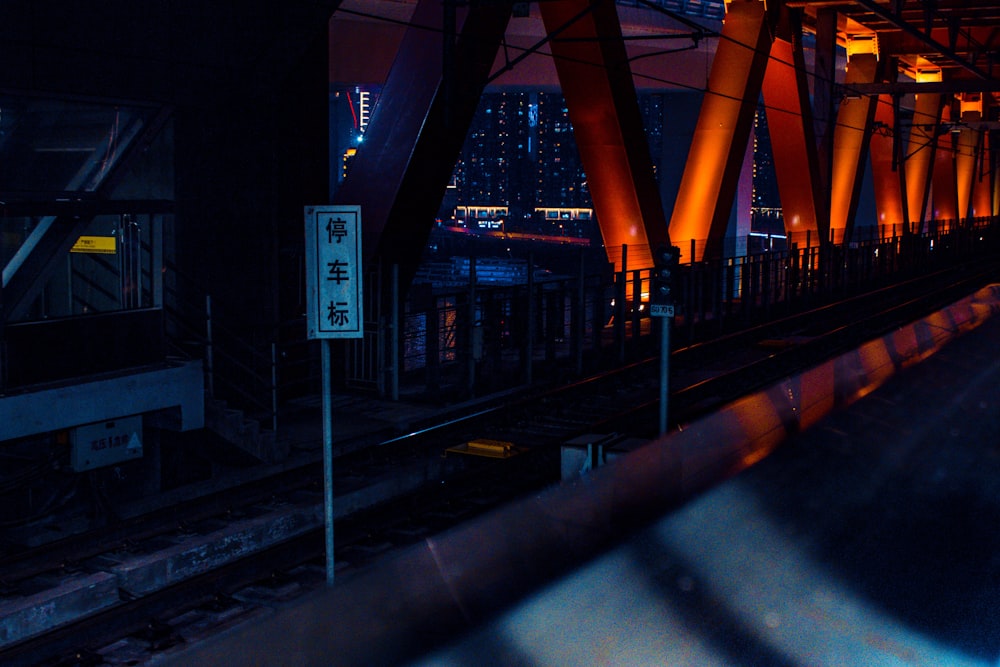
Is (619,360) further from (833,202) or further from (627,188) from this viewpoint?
(833,202)

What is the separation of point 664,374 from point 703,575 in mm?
4852

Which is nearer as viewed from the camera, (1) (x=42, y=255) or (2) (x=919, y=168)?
(1) (x=42, y=255)

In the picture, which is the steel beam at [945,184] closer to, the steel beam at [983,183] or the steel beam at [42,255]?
the steel beam at [983,183]

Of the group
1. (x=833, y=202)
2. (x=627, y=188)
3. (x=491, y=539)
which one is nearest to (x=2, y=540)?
(x=491, y=539)

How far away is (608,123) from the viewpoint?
62.3ft

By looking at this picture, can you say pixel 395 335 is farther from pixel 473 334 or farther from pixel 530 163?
pixel 530 163

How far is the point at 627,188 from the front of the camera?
65.0 feet

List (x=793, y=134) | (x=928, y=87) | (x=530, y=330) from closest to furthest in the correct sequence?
(x=530, y=330)
(x=793, y=134)
(x=928, y=87)

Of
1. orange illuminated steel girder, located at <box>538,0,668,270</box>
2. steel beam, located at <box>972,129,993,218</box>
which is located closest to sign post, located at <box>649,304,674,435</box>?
orange illuminated steel girder, located at <box>538,0,668,270</box>

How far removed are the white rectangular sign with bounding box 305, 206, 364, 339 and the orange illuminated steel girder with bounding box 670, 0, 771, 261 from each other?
17189 millimetres

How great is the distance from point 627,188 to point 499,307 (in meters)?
5.38

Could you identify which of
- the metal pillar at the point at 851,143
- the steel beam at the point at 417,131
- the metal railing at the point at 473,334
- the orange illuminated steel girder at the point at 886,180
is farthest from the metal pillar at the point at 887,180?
the steel beam at the point at 417,131

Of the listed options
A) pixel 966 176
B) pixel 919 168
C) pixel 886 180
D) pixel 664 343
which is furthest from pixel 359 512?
pixel 966 176

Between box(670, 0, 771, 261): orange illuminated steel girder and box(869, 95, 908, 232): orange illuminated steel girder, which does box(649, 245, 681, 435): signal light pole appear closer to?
box(670, 0, 771, 261): orange illuminated steel girder
